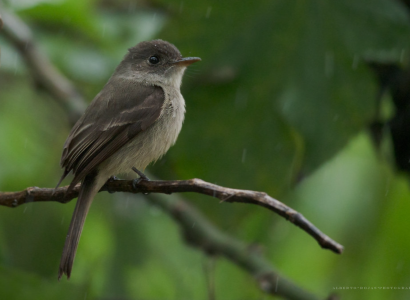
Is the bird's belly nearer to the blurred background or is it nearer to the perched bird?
the perched bird

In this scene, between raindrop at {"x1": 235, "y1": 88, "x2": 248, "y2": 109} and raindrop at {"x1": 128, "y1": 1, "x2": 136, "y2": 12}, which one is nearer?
raindrop at {"x1": 235, "y1": 88, "x2": 248, "y2": 109}

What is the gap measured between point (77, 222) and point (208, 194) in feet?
3.74

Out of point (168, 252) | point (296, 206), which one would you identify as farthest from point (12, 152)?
point (296, 206)

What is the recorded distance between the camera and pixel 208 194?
2.19 metres

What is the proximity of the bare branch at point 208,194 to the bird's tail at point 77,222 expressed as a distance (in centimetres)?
7

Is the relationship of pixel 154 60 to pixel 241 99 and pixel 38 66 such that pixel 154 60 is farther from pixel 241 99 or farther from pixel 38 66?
pixel 241 99

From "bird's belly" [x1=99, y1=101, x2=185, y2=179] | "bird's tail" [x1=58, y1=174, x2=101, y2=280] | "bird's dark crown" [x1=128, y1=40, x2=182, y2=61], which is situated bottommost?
"bird's tail" [x1=58, y1=174, x2=101, y2=280]

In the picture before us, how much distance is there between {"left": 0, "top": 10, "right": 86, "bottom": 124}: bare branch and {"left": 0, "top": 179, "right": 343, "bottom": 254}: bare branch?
1.38 m

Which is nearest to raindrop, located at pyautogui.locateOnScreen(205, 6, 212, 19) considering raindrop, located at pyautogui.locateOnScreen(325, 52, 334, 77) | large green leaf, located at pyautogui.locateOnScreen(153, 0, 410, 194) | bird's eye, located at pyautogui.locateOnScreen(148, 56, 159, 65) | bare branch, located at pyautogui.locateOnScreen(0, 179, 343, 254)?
large green leaf, located at pyautogui.locateOnScreen(153, 0, 410, 194)

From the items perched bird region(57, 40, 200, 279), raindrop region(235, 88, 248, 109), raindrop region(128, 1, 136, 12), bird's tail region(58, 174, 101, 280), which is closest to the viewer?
bird's tail region(58, 174, 101, 280)

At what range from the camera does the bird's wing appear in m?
3.37

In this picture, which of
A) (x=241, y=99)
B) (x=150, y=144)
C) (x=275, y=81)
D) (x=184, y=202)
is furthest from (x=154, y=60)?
(x=275, y=81)

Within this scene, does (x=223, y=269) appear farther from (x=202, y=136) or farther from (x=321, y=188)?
(x=202, y=136)

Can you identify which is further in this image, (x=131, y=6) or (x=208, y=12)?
(x=131, y=6)
